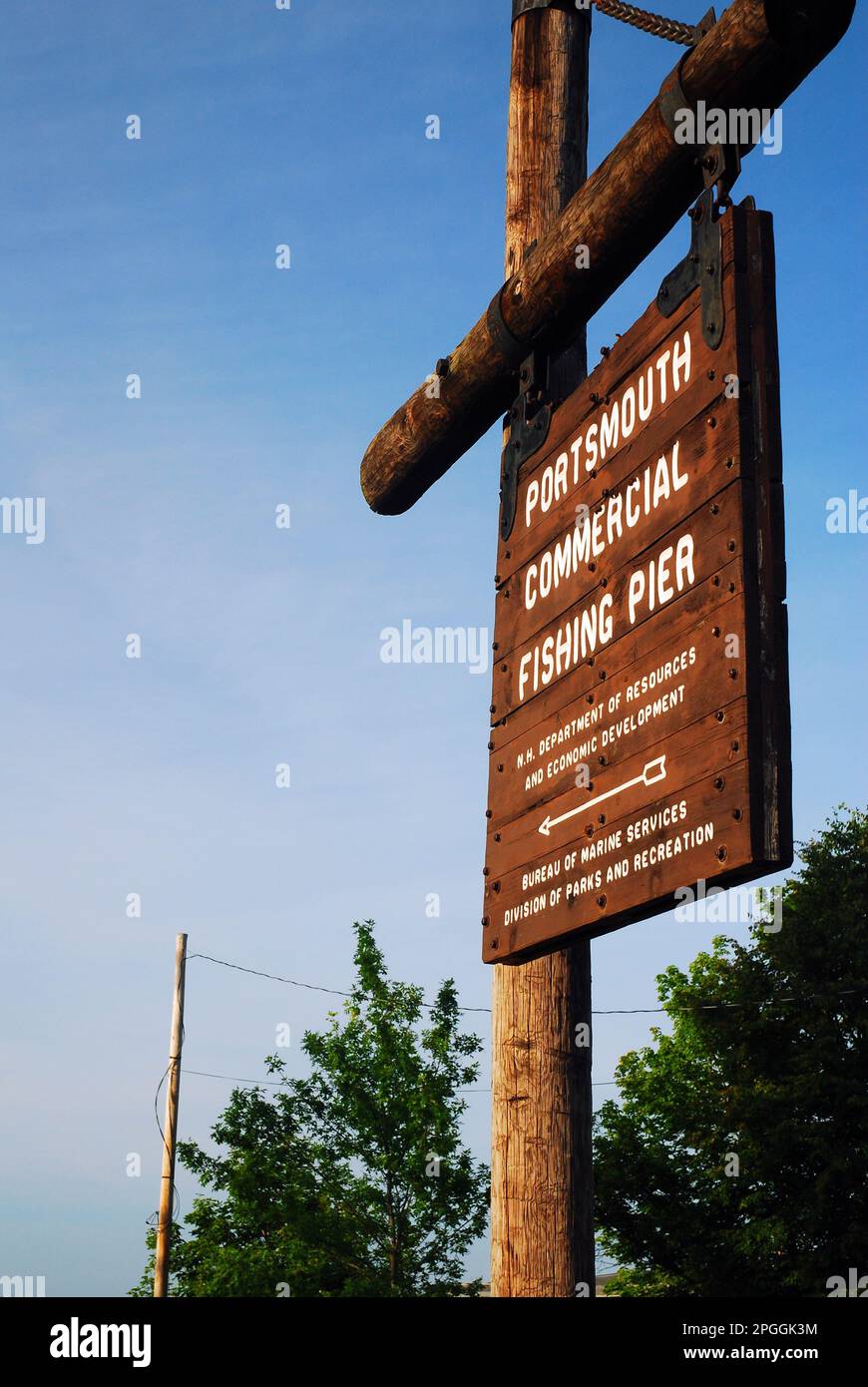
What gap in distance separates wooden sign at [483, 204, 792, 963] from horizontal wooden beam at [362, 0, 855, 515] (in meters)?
0.52

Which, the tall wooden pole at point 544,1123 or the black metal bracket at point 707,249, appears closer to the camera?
the black metal bracket at point 707,249

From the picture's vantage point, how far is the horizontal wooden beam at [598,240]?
13.0ft

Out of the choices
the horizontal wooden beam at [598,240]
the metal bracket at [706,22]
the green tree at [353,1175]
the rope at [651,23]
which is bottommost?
the green tree at [353,1175]

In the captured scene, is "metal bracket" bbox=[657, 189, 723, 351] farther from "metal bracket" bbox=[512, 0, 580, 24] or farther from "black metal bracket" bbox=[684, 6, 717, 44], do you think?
"metal bracket" bbox=[512, 0, 580, 24]

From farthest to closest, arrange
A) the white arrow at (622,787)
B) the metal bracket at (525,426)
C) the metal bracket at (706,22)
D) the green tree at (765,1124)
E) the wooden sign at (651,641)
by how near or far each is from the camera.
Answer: the green tree at (765,1124), the metal bracket at (525,426), the metal bracket at (706,22), the white arrow at (622,787), the wooden sign at (651,641)

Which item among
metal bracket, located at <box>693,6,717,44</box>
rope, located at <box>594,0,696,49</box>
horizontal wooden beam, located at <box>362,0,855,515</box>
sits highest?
rope, located at <box>594,0,696,49</box>

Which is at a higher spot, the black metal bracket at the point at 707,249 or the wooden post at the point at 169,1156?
the black metal bracket at the point at 707,249

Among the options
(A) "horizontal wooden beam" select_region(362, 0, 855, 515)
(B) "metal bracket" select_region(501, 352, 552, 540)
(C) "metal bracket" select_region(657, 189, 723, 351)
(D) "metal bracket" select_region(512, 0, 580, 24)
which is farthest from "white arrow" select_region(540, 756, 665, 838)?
(D) "metal bracket" select_region(512, 0, 580, 24)

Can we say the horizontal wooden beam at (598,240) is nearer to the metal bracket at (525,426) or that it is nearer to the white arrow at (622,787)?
the metal bracket at (525,426)

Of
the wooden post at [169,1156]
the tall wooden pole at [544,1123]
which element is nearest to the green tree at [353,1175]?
the wooden post at [169,1156]

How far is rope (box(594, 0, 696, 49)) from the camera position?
534 cm

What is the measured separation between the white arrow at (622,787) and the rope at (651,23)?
2914mm

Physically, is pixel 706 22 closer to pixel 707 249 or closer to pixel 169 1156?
pixel 707 249
